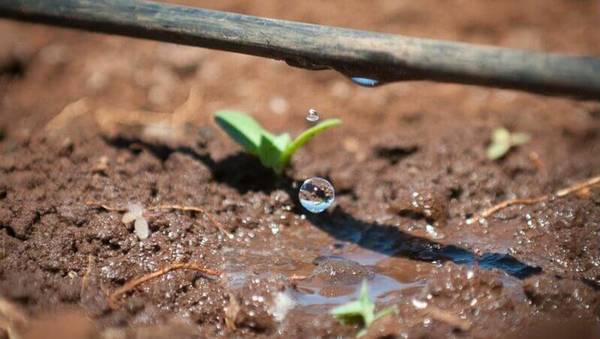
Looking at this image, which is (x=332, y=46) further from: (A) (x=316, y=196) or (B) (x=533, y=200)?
(B) (x=533, y=200)

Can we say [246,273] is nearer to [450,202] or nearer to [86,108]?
[450,202]

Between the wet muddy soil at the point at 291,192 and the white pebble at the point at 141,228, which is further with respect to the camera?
the white pebble at the point at 141,228

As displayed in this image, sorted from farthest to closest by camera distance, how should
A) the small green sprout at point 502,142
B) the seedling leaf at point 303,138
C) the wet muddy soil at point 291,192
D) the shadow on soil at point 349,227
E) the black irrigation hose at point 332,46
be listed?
the small green sprout at point 502,142 < the seedling leaf at point 303,138 < the shadow on soil at point 349,227 < the wet muddy soil at point 291,192 < the black irrigation hose at point 332,46

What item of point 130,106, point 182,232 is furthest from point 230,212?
point 130,106

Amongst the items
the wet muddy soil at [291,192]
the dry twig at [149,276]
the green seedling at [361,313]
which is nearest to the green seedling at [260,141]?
the wet muddy soil at [291,192]

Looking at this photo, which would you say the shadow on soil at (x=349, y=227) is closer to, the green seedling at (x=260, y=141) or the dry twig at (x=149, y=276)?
the green seedling at (x=260, y=141)

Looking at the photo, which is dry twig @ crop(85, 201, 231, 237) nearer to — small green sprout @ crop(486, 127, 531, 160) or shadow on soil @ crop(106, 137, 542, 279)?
shadow on soil @ crop(106, 137, 542, 279)

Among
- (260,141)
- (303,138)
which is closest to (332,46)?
(303,138)

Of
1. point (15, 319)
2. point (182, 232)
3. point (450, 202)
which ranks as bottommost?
point (15, 319)
